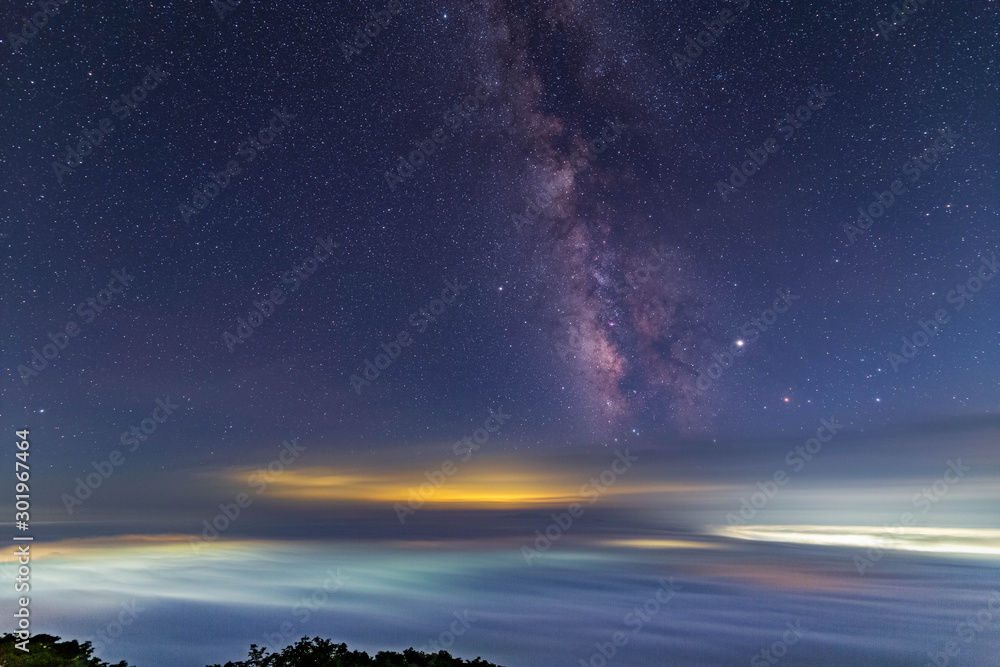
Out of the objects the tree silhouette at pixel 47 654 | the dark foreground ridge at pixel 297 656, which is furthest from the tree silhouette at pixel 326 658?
the tree silhouette at pixel 47 654

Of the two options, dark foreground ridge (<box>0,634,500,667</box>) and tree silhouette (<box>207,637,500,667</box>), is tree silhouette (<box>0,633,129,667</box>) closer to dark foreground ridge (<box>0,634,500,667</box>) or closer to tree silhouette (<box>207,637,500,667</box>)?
dark foreground ridge (<box>0,634,500,667</box>)

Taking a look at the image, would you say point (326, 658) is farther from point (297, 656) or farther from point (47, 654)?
point (47, 654)

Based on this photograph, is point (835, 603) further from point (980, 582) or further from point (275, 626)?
point (275, 626)

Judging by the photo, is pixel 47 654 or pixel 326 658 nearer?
pixel 47 654

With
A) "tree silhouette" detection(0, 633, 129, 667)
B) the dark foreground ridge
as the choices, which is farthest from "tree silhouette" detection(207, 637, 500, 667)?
"tree silhouette" detection(0, 633, 129, 667)

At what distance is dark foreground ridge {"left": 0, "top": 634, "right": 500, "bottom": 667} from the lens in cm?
1151

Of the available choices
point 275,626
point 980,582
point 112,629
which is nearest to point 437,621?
point 275,626

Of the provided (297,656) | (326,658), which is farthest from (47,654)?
(326,658)

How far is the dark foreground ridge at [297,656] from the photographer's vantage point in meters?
11.5

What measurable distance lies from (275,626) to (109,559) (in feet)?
273

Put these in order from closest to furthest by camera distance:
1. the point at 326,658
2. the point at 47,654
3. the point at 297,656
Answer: the point at 47,654 < the point at 326,658 < the point at 297,656

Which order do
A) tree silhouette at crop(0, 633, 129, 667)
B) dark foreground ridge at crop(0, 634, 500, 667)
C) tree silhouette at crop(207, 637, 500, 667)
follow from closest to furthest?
1. tree silhouette at crop(0, 633, 129, 667)
2. dark foreground ridge at crop(0, 634, 500, 667)
3. tree silhouette at crop(207, 637, 500, 667)

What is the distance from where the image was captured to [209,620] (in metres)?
95.0

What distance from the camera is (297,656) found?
12.0 m
